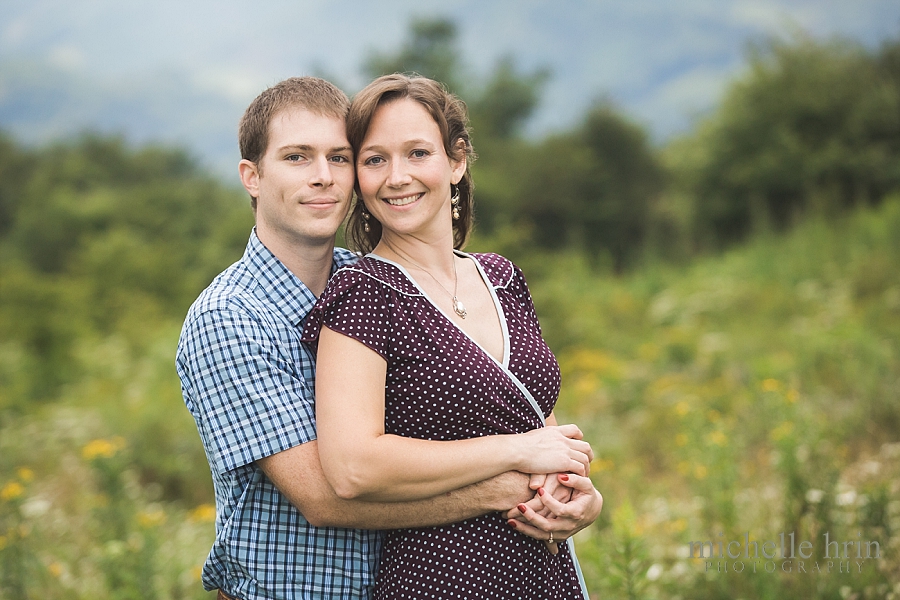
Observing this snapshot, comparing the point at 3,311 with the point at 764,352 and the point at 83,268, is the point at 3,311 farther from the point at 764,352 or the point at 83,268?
the point at 764,352

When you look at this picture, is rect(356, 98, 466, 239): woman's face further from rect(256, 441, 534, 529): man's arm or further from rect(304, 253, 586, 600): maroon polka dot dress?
rect(256, 441, 534, 529): man's arm

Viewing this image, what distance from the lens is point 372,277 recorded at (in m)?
1.97

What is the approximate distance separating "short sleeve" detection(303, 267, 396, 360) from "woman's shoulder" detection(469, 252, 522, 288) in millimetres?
470

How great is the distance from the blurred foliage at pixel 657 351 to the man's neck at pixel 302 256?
1.38m

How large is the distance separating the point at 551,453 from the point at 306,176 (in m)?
1.03

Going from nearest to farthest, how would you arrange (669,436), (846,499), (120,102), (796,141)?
(846,499), (669,436), (796,141), (120,102)

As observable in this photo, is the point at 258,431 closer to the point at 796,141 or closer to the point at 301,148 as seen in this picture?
the point at 301,148

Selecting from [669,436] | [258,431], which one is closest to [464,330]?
[258,431]

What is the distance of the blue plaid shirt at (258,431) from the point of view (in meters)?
1.87

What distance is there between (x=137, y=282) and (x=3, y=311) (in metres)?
5.01

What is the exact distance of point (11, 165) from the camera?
34719 mm

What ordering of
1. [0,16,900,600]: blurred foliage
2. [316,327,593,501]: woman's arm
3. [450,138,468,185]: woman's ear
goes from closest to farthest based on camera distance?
[316,327,593,501]: woman's arm, [450,138,468,185]: woman's ear, [0,16,900,600]: blurred foliage

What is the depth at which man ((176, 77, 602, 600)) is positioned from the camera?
73.5 inches

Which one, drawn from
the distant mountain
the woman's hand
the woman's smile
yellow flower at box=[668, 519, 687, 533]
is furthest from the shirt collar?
the distant mountain
